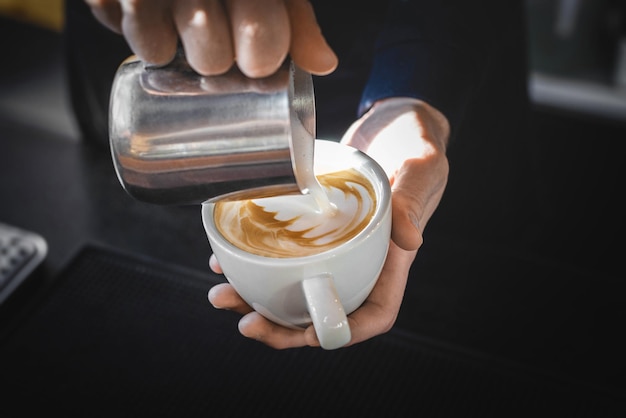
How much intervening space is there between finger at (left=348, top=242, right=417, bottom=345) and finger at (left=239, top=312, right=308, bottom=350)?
63mm

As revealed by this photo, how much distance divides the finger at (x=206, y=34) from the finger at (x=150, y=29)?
0.01m

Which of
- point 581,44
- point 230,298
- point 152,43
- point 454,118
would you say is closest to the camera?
Result: point 152,43

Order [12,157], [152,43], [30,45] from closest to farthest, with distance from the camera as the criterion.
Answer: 1. [152,43]
2. [12,157]
3. [30,45]

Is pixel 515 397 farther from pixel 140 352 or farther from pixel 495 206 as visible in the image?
pixel 495 206

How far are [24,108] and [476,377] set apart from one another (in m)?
1.08

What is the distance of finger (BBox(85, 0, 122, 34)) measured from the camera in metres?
0.68

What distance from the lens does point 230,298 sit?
2.67 ft

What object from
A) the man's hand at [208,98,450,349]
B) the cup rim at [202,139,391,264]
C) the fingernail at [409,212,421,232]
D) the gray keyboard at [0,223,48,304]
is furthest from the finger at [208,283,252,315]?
the gray keyboard at [0,223,48,304]

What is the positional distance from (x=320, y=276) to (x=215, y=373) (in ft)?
1.03

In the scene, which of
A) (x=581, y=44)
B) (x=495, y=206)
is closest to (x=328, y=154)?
(x=495, y=206)

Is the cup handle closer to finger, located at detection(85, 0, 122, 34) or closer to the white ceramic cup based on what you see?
the white ceramic cup

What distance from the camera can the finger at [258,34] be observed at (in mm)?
583

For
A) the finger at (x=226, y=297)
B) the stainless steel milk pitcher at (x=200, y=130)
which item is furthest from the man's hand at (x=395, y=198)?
the stainless steel milk pitcher at (x=200, y=130)

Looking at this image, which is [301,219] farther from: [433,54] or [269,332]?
[433,54]
